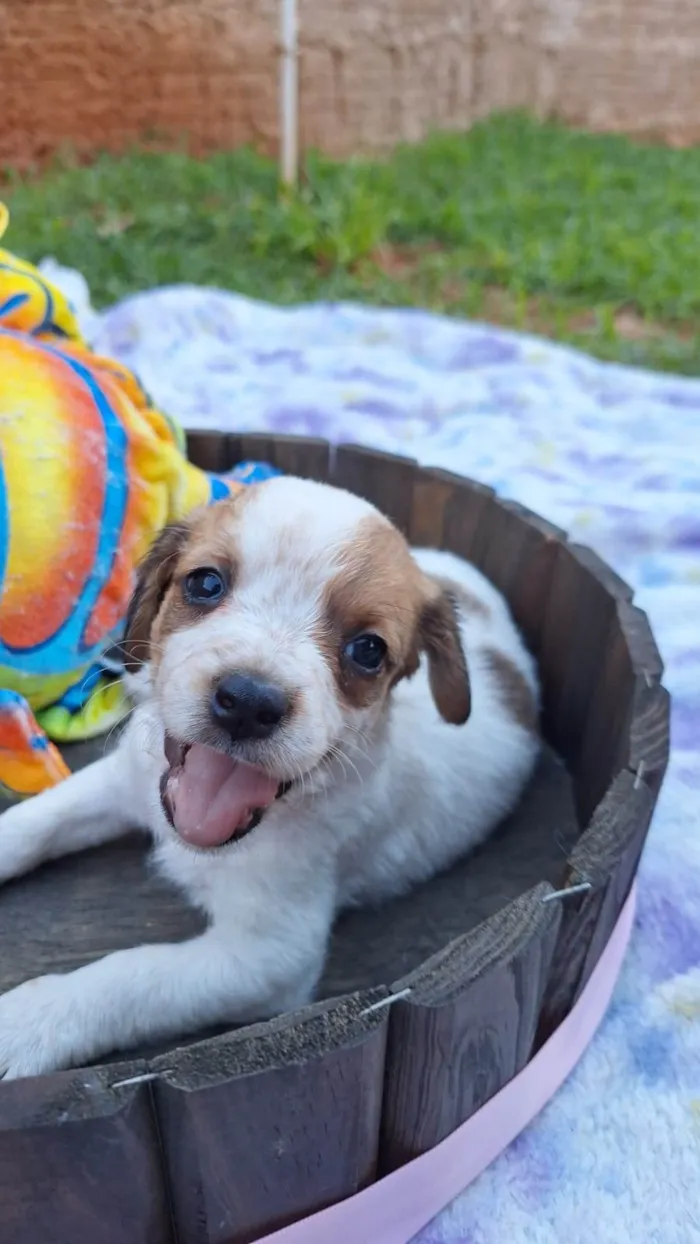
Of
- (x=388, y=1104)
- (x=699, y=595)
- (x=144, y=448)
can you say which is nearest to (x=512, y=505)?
(x=699, y=595)

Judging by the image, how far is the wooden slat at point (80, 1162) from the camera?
1219 mm

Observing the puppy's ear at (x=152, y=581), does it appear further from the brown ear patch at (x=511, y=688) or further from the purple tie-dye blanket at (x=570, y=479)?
the purple tie-dye blanket at (x=570, y=479)

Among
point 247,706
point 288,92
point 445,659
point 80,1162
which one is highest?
point 288,92

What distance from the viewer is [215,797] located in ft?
5.80

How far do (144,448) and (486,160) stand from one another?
627 cm

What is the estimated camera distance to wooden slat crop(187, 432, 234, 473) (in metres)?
3.23

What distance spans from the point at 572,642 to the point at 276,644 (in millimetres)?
1096

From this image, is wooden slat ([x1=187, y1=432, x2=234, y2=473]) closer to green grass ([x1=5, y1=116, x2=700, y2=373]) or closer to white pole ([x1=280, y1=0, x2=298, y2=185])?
green grass ([x1=5, y1=116, x2=700, y2=373])

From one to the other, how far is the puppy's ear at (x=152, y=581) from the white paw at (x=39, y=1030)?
615 mm

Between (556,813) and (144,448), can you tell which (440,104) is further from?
(556,813)

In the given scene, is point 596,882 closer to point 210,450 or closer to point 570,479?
point 210,450

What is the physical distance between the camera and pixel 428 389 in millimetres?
4445

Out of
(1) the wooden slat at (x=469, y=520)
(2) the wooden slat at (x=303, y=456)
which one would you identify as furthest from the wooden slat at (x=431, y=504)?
(2) the wooden slat at (x=303, y=456)

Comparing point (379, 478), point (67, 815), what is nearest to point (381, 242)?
point (379, 478)
